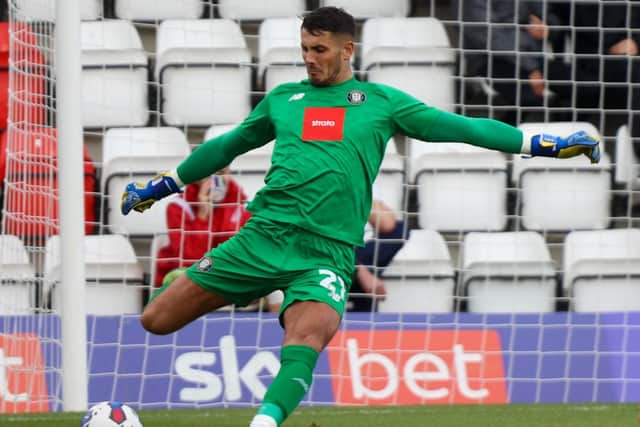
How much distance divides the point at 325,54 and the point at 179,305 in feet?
3.65

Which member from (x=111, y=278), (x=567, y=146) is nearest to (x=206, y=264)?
(x=567, y=146)

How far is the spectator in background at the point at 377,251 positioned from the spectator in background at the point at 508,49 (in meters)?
1.02

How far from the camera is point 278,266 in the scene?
522 cm

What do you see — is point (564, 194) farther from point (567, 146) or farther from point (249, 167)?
point (567, 146)

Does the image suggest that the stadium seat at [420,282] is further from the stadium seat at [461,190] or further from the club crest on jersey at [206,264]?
the club crest on jersey at [206,264]

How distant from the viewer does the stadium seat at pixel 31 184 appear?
7.81 meters

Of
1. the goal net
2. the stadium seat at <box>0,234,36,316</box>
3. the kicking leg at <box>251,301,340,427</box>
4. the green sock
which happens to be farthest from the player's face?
the stadium seat at <box>0,234,36,316</box>

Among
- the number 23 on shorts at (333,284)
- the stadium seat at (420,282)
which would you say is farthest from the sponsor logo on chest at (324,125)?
the stadium seat at (420,282)

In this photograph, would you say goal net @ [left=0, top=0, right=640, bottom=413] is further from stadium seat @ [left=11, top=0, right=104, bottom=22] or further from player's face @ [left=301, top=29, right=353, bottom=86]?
player's face @ [left=301, top=29, right=353, bottom=86]

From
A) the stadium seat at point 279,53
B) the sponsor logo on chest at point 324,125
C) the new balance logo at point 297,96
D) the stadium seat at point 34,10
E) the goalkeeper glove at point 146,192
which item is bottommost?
the goalkeeper glove at point 146,192

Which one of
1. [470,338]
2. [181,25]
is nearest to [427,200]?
[470,338]

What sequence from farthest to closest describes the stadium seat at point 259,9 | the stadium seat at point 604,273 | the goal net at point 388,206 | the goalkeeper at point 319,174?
the stadium seat at point 259,9
the stadium seat at point 604,273
the goal net at point 388,206
the goalkeeper at point 319,174

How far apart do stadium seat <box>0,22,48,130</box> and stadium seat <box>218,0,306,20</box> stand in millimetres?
1367

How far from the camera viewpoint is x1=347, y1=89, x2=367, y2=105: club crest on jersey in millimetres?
5320
